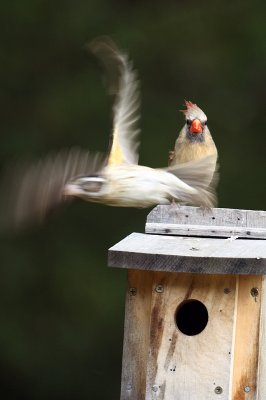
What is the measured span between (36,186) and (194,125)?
4.89 feet

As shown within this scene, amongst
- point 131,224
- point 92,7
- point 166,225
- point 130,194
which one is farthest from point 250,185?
point 130,194

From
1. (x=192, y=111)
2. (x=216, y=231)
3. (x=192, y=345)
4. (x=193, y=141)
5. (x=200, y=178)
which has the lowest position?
(x=192, y=345)

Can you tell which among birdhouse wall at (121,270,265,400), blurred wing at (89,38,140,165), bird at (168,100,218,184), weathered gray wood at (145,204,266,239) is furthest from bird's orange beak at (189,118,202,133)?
birdhouse wall at (121,270,265,400)

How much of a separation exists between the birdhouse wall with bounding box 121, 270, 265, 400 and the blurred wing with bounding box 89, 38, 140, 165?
1.69 ft

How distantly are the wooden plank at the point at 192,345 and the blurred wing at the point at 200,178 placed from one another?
296 millimetres

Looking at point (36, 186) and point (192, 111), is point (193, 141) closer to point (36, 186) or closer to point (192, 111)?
point (192, 111)

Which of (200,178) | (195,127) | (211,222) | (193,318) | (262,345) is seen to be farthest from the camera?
(195,127)

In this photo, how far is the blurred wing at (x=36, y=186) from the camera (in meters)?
3.62

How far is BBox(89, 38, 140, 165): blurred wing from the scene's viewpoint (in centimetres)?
441

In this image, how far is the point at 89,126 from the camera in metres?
8.43

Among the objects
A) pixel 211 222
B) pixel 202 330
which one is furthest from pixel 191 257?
pixel 211 222

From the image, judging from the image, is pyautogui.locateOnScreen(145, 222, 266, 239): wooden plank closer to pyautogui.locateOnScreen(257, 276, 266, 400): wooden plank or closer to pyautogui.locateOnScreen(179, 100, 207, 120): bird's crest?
pyautogui.locateOnScreen(257, 276, 266, 400): wooden plank

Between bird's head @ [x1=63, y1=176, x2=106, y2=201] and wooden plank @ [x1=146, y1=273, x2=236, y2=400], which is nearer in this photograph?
bird's head @ [x1=63, y1=176, x2=106, y2=201]

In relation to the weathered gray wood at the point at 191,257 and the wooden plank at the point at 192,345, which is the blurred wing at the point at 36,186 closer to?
the weathered gray wood at the point at 191,257
